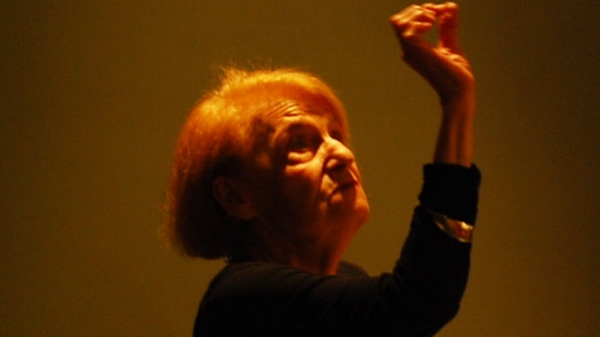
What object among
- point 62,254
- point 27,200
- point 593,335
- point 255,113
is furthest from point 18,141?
point 593,335

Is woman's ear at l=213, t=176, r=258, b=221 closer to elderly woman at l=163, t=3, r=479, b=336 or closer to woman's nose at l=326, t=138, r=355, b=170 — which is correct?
elderly woman at l=163, t=3, r=479, b=336

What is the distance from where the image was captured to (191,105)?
1.35 meters

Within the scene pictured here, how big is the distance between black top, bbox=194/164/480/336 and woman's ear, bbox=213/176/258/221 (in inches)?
5.0

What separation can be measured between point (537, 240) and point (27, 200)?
105 cm

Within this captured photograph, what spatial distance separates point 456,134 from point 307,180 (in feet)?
0.55

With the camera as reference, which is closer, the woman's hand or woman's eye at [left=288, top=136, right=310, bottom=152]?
the woman's hand

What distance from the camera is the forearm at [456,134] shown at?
55 cm

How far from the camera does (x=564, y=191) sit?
4.91 ft

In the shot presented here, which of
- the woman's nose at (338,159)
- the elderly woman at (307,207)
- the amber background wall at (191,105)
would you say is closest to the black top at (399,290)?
the elderly woman at (307,207)

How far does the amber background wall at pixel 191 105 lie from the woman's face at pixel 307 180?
63 centimetres

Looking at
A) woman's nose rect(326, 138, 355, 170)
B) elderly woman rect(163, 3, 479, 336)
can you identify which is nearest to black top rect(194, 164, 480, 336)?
elderly woman rect(163, 3, 479, 336)

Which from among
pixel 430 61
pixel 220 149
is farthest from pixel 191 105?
pixel 430 61

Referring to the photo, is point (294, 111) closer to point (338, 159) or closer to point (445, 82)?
point (338, 159)

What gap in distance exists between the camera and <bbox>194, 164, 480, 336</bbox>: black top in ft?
1.69
